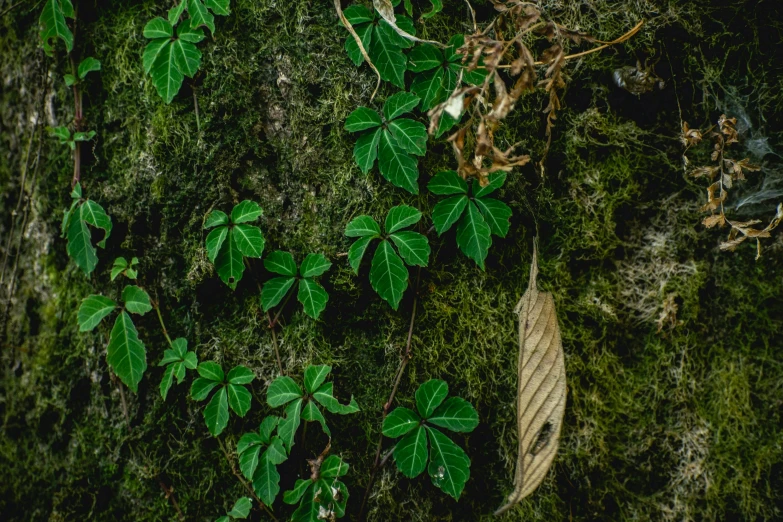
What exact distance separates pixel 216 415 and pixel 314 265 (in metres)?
0.57

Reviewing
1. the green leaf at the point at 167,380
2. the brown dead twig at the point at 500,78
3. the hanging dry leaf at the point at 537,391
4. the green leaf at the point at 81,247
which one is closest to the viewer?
the brown dead twig at the point at 500,78

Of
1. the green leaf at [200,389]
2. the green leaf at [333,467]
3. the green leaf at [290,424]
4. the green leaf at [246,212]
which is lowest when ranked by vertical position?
the green leaf at [333,467]

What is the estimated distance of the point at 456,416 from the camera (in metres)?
1.56

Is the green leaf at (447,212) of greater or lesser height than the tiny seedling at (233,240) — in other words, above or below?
below

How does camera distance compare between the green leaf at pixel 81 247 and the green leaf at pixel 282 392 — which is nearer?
the green leaf at pixel 282 392

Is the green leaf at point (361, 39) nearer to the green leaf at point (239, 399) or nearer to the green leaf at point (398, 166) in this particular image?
the green leaf at point (398, 166)

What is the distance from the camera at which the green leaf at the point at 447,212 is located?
1.59 meters

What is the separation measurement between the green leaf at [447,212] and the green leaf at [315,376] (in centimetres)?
56

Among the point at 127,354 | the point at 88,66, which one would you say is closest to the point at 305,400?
the point at 127,354

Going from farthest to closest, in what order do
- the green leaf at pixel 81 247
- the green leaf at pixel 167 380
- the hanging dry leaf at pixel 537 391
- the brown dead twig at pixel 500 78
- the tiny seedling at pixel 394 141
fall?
the green leaf at pixel 81 247 → the green leaf at pixel 167 380 → the tiny seedling at pixel 394 141 → the hanging dry leaf at pixel 537 391 → the brown dead twig at pixel 500 78

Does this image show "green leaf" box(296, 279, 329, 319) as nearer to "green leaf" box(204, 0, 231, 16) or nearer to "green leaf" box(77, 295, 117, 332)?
"green leaf" box(77, 295, 117, 332)

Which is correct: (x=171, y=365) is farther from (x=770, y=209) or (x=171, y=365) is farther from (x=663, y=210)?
(x=770, y=209)

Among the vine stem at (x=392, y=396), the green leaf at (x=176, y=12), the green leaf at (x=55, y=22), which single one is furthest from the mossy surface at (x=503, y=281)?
the green leaf at (x=55, y=22)

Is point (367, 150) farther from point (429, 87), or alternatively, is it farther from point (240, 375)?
point (240, 375)
